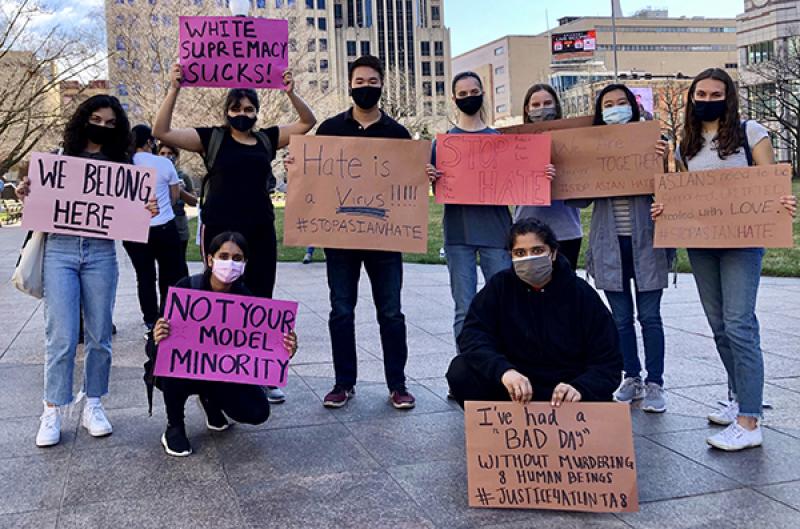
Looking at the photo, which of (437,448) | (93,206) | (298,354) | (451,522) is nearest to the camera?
(451,522)

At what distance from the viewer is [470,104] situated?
17.4 ft

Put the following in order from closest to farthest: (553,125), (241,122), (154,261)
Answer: (241,122)
(553,125)
(154,261)

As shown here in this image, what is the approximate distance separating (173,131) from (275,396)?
1.86m

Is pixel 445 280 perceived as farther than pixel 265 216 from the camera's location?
Yes

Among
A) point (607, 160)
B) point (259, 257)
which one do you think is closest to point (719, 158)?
point (607, 160)

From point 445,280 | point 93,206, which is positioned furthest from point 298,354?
point 445,280

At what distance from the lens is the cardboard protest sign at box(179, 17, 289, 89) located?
5.21 meters

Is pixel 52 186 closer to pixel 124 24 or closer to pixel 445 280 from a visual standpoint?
pixel 445 280

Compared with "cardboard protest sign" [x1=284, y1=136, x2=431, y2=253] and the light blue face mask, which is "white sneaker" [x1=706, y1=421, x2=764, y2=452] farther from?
"cardboard protest sign" [x1=284, y1=136, x2=431, y2=253]

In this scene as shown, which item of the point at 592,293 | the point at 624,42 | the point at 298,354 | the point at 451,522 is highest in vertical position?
the point at 624,42

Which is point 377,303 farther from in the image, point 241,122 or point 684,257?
point 684,257

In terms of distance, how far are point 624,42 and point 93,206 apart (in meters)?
146

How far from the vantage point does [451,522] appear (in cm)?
356

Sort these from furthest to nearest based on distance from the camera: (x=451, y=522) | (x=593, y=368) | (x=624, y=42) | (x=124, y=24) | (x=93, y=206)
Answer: (x=624, y=42), (x=124, y=24), (x=93, y=206), (x=593, y=368), (x=451, y=522)
